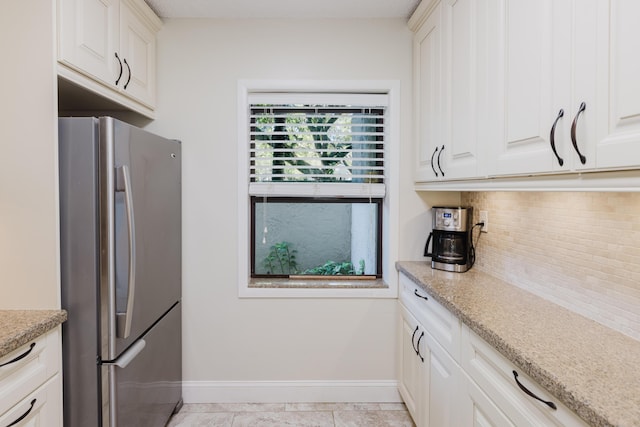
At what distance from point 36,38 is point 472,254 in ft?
7.59

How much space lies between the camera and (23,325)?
132cm

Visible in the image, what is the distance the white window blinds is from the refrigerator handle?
0.96 m

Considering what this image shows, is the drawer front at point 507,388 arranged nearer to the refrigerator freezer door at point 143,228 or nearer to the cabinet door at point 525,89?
the cabinet door at point 525,89

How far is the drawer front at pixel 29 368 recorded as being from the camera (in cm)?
122

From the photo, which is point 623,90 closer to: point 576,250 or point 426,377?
point 576,250

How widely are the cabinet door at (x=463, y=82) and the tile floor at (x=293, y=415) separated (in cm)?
152

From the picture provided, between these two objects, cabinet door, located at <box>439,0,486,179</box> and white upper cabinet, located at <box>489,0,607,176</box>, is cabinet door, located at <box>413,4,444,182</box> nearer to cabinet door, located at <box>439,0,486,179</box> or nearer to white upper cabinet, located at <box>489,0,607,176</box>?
cabinet door, located at <box>439,0,486,179</box>

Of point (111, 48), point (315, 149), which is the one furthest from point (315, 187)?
point (111, 48)

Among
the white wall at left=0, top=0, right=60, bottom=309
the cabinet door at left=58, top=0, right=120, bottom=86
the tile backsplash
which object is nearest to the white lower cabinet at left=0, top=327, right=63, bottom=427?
the white wall at left=0, top=0, right=60, bottom=309

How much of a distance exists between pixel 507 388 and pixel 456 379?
372 millimetres

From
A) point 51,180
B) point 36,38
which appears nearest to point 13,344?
point 51,180

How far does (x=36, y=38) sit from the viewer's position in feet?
4.69

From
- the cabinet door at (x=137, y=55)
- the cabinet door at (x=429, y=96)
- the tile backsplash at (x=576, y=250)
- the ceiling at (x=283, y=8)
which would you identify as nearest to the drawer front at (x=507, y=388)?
the tile backsplash at (x=576, y=250)

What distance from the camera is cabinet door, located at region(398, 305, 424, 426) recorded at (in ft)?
6.57
